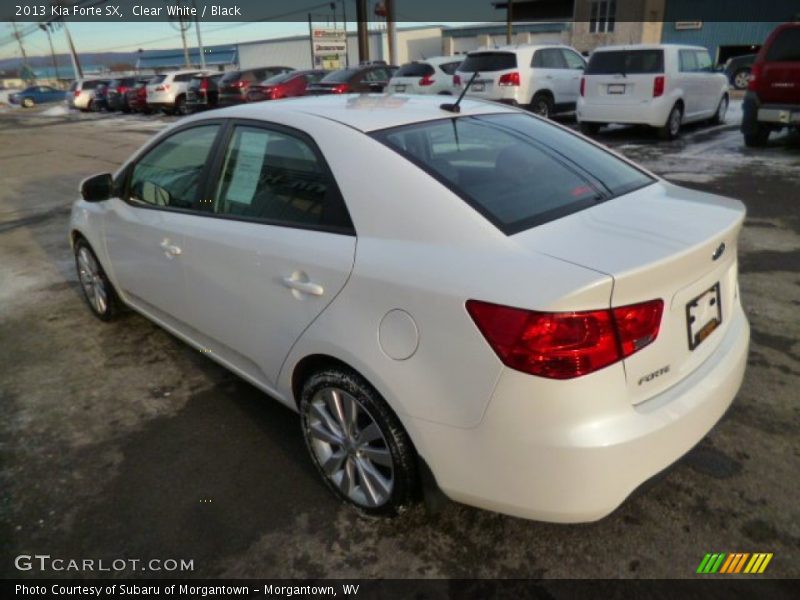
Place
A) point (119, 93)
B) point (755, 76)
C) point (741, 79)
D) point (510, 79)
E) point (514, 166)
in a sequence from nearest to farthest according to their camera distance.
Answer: point (514, 166) < point (755, 76) < point (510, 79) < point (741, 79) < point (119, 93)

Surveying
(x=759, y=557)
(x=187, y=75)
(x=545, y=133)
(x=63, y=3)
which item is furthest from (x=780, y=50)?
(x=63, y=3)

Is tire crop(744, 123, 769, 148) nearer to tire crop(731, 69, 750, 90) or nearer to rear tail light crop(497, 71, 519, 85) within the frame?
rear tail light crop(497, 71, 519, 85)

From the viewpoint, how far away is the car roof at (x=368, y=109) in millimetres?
2526

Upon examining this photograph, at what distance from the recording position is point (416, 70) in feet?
51.8

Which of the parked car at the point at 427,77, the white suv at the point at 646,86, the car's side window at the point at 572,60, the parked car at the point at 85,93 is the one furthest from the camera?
the parked car at the point at 85,93

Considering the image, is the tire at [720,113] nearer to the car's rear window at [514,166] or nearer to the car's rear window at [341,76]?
the car's rear window at [341,76]

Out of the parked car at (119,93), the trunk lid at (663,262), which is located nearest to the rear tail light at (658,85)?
the trunk lid at (663,262)

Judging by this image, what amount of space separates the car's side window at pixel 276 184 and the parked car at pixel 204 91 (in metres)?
20.6

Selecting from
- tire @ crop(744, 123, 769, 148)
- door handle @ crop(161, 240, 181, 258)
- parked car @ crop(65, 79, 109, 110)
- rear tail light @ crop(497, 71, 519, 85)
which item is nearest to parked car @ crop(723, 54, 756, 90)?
rear tail light @ crop(497, 71, 519, 85)

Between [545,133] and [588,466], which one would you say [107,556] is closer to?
[588,466]

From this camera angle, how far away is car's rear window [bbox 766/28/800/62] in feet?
29.4

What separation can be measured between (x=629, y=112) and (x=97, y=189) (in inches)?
Result: 394

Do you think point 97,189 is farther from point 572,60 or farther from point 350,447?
point 572,60

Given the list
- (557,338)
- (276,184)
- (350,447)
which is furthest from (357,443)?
(276,184)
